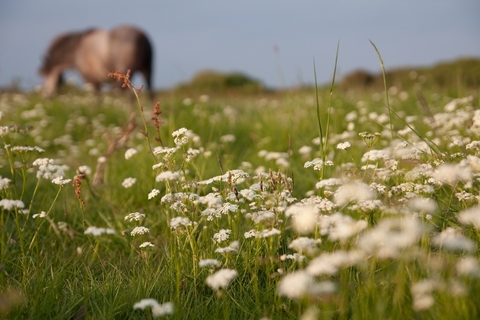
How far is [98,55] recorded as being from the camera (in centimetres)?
1498

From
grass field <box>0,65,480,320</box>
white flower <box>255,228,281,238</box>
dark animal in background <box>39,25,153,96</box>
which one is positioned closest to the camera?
grass field <box>0,65,480,320</box>

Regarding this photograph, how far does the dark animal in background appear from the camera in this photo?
1441 cm

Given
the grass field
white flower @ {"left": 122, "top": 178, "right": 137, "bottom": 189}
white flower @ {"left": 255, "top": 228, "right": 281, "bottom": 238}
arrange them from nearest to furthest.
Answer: the grass field, white flower @ {"left": 255, "top": 228, "right": 281, "bottom": 238}, white flower @ {"left": 122, "top": 178, "right": 137, "bottom": 189}

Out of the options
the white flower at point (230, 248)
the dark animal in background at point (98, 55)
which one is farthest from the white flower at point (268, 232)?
A: the dark animal in background at point (98, 55)

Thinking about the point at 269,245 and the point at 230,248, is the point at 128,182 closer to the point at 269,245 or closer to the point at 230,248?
the point at 269,245

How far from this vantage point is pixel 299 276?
1.53 metres

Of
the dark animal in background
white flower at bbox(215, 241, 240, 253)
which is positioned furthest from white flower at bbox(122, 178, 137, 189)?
the dark animal in background

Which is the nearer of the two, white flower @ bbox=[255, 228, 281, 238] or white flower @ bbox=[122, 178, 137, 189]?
white flower @ bbox=[255, 228, 281, 238]

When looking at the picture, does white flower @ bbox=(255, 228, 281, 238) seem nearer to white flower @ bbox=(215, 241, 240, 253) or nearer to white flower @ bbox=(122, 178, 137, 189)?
white flower @ bbox=(215, 241, 240, 253)

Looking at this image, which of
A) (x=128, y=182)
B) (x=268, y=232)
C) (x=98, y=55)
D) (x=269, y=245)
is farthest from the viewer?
(x=98, y=55)

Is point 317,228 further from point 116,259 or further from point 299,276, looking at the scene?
point 116,259

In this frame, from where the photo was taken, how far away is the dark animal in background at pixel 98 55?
14.4m

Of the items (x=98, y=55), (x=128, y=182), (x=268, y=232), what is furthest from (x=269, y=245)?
(x=98, y=55)

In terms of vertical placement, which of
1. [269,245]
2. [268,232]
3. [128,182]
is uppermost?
[268,232]
